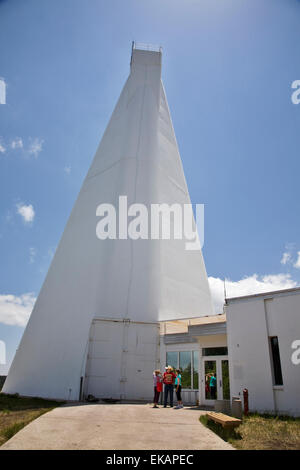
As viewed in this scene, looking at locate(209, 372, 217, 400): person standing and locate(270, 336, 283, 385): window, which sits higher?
locate(270, 336, 283, 385): window

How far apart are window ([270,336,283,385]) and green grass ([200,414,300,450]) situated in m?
1.74

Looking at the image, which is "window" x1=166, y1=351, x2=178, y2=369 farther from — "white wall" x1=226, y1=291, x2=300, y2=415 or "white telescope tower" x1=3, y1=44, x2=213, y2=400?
"white wall" x1=226, y1=291, x2=300, y2=415

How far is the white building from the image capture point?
10.2 metres

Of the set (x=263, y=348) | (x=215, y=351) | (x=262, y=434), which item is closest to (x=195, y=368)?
(x=215, y=351)

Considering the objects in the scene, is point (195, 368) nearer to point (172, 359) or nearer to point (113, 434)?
point (172, 359)

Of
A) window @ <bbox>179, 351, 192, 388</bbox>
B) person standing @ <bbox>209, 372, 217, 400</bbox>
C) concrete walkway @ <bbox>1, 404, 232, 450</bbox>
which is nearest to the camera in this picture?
concrete walkway @ <bbox>1, 404, 232, 450</bbox>

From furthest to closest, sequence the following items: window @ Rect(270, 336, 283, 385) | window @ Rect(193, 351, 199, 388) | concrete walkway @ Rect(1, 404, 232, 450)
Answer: window @ Rect(193, 351, 199, 388) < window @ Rect(270, 336, 283, 385) < concrete walkway @ Rect(1, 404, 232, 450)

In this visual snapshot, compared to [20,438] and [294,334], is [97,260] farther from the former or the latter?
[20,438]

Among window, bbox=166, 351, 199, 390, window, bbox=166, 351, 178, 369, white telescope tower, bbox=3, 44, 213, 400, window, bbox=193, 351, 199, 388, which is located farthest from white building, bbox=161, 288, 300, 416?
white telescope tower, bbox=3, 44, 213, 400

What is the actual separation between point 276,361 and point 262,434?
4.34 meters

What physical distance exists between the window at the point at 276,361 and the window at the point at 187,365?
4773 mm

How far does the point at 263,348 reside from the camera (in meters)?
11.0
